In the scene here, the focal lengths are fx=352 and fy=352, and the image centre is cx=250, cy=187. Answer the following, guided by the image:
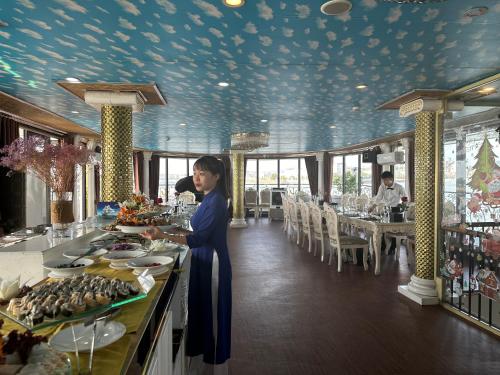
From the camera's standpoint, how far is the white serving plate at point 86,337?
3.34 feet

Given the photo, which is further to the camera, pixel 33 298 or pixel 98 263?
pixel 98 263

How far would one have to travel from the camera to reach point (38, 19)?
2.49 meters

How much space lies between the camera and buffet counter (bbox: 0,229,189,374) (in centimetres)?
100

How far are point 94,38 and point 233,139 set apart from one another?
4.87 metres

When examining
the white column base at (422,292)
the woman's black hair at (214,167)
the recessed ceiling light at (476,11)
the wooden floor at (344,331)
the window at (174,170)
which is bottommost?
the wooden floor at (344,331)

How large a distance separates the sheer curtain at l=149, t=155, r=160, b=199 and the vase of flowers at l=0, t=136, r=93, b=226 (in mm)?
12241

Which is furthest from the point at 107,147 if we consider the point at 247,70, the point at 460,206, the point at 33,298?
the point at 460,206

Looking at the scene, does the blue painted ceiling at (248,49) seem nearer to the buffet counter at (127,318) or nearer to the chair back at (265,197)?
the buffet counter at (127,318)

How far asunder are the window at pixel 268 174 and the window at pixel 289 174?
0.26m

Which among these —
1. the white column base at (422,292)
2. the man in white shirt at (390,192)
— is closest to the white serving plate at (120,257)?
the white column base at (422,292)

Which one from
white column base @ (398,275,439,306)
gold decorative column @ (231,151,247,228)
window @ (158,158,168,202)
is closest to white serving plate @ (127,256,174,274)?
white column base @ (398,275,439,306)

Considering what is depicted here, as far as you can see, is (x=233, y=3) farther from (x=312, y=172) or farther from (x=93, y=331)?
(x=312, y=172)

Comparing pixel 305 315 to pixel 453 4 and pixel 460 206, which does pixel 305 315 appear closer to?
pixel 460 206

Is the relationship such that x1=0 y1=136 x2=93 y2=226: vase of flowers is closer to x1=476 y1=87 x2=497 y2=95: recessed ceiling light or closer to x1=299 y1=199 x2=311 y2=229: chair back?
x1=476 y1=87 x2=497 y2=95: recessed ceiling light
